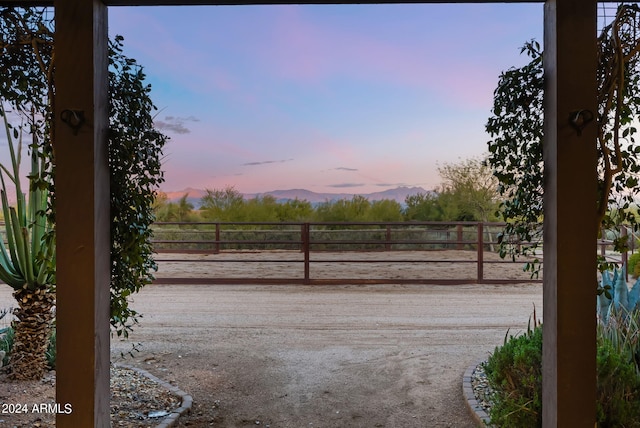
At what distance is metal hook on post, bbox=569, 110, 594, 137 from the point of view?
1.31m

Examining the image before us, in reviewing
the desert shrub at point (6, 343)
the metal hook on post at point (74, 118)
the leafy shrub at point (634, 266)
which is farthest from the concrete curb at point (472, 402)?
the leafy shrub at point (634, 266)

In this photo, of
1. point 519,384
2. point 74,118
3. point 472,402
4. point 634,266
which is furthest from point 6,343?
point 634,266

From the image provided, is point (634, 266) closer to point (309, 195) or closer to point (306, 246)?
point (306, 246)

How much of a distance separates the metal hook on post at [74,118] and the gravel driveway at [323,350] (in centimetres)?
157

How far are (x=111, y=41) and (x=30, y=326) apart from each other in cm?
171

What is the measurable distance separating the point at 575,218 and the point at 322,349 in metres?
2.62

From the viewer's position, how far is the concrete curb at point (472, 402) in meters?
2.16

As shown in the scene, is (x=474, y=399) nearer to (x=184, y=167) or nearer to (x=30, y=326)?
(x=30, y=326)

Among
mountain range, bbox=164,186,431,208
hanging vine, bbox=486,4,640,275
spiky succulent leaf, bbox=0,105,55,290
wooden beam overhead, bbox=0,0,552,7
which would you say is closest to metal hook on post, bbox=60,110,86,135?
wooden beam overhead, bbox=0,0,552,7

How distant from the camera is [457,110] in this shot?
660cm

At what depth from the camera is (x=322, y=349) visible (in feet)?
11.8

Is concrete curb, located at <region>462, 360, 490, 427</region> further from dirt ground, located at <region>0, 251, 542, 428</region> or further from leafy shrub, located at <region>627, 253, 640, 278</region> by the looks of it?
leafy shrub, located at <region>627, 253, 640, 278</region>

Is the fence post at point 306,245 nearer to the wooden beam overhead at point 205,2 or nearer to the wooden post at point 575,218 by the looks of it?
the wooden beam overhead at point 205,2

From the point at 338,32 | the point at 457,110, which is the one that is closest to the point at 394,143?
the point at 457,110
